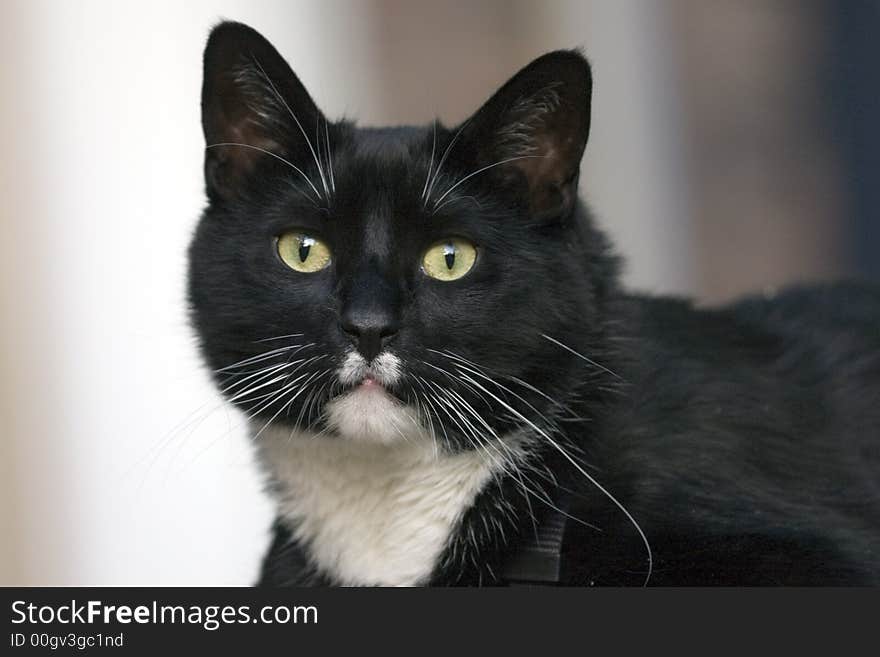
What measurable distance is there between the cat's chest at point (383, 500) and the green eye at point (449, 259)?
0.24 meters

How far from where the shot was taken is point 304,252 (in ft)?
5.56

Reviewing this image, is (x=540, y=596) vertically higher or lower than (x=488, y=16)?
lower

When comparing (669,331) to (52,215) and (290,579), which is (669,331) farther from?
(52,215)

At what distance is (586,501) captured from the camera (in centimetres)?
175

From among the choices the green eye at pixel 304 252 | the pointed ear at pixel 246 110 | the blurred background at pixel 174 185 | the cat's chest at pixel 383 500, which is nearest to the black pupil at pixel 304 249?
the green eye at pixel 304 252

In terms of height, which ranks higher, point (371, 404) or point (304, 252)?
point (304, 252)

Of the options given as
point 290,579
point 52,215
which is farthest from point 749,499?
point 52,215

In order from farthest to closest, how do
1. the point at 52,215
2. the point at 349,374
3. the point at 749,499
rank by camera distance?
the point at 52,215
the point at 749,499
the point at 349,374

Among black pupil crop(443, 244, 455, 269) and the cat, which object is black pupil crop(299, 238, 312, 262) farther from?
black pupil crop(443, 244, 455, 269)

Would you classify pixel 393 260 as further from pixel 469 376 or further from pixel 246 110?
pixel 246 110

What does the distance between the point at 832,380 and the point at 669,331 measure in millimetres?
299

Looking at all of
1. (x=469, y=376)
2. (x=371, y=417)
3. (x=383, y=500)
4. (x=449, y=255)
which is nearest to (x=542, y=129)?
(x=449, y=255)

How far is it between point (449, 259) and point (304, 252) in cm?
20

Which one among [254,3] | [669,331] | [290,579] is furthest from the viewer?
[254,3]
